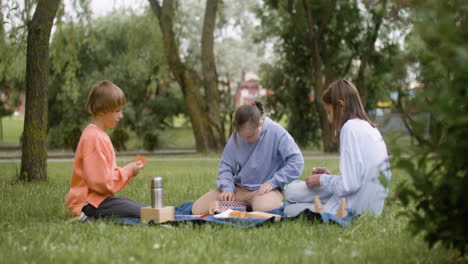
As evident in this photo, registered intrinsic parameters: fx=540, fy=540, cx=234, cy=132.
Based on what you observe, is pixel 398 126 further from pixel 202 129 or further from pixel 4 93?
pixel 4 93

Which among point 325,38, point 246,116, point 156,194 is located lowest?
point 156,194

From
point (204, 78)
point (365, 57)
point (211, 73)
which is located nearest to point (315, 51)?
point (365, 57)

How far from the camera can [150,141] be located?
2044 centimetres

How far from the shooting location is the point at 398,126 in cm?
310

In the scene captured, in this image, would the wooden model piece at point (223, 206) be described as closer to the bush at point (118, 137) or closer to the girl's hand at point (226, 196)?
the girl's hand at point (226, 196)

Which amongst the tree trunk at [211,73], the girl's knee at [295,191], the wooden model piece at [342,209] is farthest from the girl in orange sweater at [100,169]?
the tree trunk at [211,73]

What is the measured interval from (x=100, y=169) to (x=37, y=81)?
12.8 ft

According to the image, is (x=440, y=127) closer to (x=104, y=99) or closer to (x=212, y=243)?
(x=212, y=243)

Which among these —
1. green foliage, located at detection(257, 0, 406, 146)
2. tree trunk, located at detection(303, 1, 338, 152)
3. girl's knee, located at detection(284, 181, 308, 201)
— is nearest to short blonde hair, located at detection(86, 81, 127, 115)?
girl's knee, located at detection(284, 181, 308, 201)

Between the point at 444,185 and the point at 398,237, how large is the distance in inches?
40.2

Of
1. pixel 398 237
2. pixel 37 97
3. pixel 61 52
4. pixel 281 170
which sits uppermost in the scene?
pixel 61 52

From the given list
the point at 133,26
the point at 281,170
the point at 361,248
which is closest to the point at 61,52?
the point at 133,26

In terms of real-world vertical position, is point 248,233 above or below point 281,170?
below

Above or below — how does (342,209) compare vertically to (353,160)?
below
